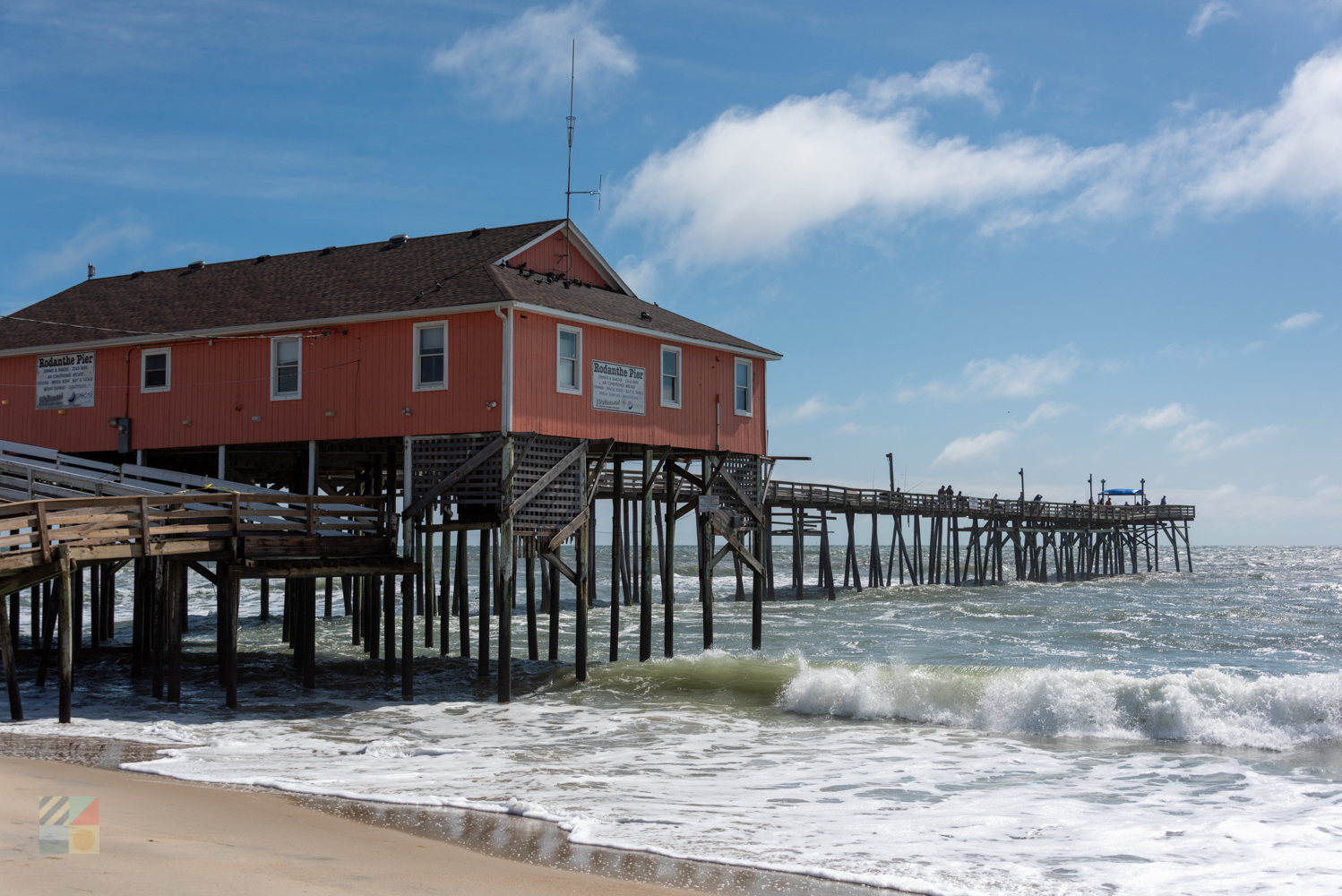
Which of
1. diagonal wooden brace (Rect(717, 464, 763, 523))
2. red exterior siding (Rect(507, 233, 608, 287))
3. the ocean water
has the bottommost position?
the ocean water

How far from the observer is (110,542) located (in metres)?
17.3

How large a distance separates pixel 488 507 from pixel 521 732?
16.7 ft

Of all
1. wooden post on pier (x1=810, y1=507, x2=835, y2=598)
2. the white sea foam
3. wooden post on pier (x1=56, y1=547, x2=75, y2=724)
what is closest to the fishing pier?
wooden post on pier (x1=56, y1=547, x2=75, y2=724)

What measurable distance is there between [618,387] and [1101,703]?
10.2 m

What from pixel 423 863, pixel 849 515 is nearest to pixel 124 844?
pixel 423 863

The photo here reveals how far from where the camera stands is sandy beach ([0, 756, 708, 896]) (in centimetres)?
783

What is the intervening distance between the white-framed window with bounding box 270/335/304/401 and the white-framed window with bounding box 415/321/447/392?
9.07ft

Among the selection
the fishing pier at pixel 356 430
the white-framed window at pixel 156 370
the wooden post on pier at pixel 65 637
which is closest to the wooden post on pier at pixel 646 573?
the fishing pier at pixel 356 430

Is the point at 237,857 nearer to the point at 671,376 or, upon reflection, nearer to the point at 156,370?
the point at 671,376

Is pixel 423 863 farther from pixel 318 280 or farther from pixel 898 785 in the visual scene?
pixel 318 280

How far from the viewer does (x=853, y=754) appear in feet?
50.5

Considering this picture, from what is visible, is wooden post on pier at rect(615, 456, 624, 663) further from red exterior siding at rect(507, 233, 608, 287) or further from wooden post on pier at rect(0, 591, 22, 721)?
wooden post on pier at rect(0, 591, 22, 721)

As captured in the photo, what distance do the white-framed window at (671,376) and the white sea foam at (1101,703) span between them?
21.2 ft

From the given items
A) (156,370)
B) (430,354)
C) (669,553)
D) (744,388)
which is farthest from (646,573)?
(156,370)
